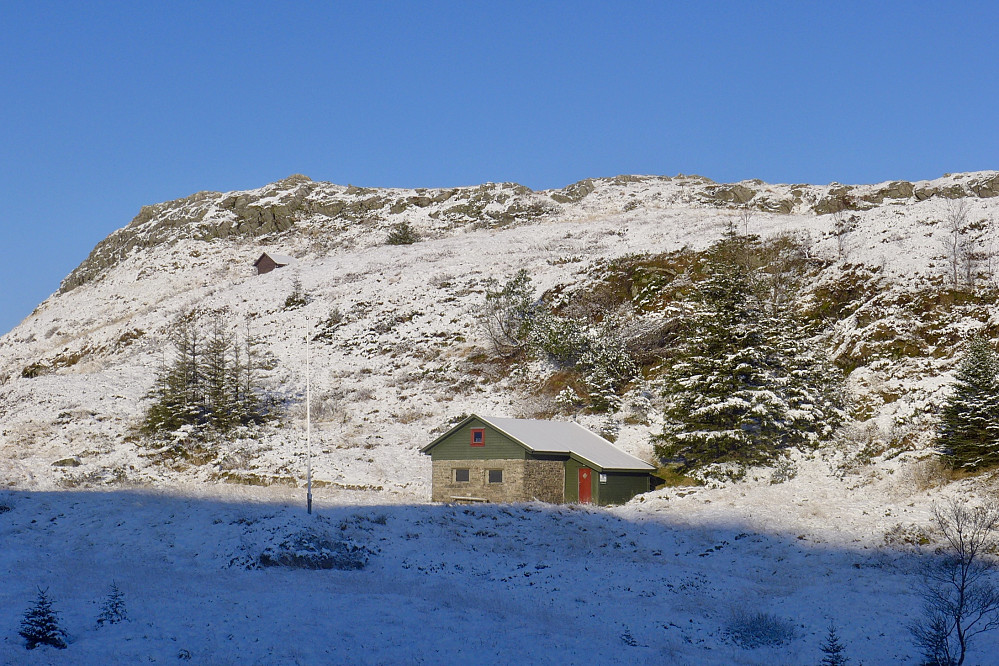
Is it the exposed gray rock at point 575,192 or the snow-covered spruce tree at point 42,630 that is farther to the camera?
the exposed gray rock at point 575,192

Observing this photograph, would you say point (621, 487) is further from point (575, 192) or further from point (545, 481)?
point (575, 192)

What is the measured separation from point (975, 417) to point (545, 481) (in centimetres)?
1981

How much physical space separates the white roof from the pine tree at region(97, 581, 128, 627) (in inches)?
841

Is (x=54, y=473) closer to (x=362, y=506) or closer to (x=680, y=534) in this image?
(x=362, y=506)

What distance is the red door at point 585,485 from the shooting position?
4084cm

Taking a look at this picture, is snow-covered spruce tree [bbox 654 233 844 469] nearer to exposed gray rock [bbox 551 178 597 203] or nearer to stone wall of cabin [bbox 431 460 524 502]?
stone wall of cabin [bbox 431 460 524 502]

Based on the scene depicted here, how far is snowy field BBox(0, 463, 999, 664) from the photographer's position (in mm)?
19953

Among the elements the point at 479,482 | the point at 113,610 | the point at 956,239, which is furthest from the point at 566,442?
the point at 956,239

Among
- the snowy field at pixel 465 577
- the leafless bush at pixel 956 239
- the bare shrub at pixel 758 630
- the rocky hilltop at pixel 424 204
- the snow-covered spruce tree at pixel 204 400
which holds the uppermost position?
the rocky hilltop at pixel 424 204

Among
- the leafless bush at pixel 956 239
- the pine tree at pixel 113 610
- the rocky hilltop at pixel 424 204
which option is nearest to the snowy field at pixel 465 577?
the pine tree at pixel 113 610

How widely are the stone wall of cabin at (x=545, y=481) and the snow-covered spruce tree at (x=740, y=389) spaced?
19.7 feet

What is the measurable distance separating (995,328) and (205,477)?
158ft

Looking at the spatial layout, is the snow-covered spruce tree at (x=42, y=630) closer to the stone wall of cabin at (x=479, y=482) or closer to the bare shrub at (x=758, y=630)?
the bare shrub at (x=758, y=630)

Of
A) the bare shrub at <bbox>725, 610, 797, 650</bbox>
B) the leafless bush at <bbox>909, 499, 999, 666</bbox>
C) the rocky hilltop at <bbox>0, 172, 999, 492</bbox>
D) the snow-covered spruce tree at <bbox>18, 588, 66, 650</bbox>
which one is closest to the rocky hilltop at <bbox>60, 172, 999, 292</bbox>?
the rocky hilltop at <bbox>0, 172, 999, 492</bbox>
